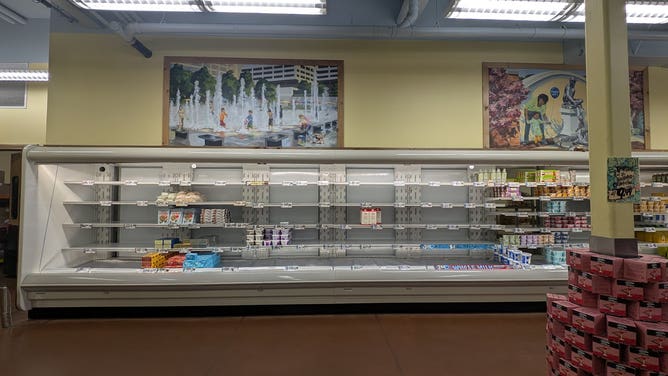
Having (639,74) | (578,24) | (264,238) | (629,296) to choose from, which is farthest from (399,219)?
(639,74)

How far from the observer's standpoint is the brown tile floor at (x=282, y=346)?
2.94m

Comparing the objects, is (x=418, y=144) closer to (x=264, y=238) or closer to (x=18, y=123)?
(x=264, y=238)

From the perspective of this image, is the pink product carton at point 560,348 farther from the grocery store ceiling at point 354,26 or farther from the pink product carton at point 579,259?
the grocery store ceiling at point 354,26

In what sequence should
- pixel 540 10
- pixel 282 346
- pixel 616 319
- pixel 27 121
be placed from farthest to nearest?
pixel 27 121 < pixel 540 10 < pixel 282 346 < pixel 616 319

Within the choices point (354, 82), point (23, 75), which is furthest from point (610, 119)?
point (23, 75)

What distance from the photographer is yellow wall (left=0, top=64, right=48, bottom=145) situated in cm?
632

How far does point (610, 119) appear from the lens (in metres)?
2.33

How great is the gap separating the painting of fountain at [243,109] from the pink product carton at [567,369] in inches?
158

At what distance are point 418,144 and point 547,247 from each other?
7.92 ft

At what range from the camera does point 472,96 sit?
5.12m

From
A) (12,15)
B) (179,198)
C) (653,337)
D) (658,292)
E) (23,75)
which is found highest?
(12,15)

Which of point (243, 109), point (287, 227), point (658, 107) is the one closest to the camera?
point (287, 227)

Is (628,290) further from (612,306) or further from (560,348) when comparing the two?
(560,348)

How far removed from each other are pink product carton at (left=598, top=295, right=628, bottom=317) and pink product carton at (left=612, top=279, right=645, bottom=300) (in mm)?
43
